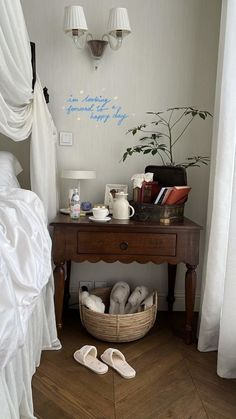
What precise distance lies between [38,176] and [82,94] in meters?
0.70

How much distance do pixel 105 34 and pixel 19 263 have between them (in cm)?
160

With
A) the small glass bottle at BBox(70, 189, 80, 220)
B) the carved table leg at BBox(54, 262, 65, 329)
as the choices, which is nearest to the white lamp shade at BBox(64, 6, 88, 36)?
the small glass bottle at BBox(70, 189, 80, 220)

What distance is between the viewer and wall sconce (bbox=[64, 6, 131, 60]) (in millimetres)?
1797

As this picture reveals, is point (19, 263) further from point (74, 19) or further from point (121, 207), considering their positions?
point (74, 19)

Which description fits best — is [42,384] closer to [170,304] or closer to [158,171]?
[170,304]

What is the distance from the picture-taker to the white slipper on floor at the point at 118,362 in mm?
1523

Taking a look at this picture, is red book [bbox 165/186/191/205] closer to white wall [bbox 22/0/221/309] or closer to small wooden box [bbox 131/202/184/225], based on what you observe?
small wooden box [bbox 131/202/184/225]

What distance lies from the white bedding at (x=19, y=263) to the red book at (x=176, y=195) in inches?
28.6

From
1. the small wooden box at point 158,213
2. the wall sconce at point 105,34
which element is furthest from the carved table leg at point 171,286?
the wall sconce at point 105,34

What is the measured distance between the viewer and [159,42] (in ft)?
6.65

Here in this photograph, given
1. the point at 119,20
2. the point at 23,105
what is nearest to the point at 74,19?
the point at 119,20

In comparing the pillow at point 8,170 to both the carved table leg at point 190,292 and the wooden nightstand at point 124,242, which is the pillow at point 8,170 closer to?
the wooden nightstand at point 124,242

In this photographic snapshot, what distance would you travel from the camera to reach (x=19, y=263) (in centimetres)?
102

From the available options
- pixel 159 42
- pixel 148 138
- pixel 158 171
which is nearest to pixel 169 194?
pixel 158 171
